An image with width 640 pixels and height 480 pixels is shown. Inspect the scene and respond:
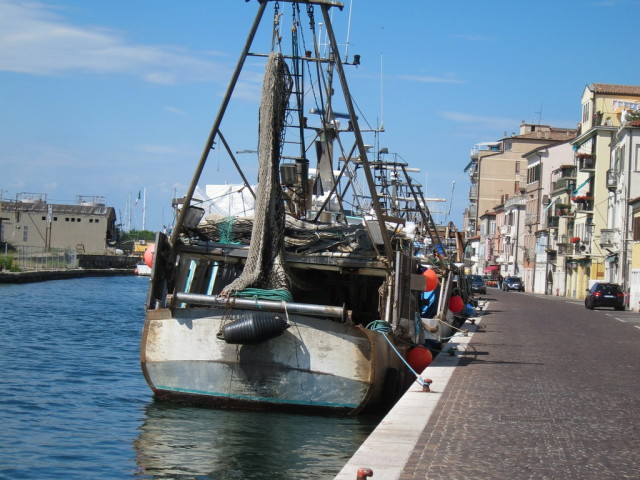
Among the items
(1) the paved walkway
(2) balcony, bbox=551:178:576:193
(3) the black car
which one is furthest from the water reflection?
(2) balcony, bbox=551:178:576:193

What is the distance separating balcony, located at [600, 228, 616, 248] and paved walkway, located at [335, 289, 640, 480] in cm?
5080

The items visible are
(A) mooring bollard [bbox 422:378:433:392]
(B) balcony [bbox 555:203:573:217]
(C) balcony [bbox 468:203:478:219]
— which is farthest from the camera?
(C) balcony [bbox 468:203:478:219]

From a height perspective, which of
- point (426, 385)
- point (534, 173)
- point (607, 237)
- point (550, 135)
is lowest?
point (426, 385)

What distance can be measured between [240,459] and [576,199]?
7277 cm

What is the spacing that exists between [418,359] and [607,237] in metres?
55.9

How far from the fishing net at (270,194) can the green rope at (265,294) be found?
1.22 ft

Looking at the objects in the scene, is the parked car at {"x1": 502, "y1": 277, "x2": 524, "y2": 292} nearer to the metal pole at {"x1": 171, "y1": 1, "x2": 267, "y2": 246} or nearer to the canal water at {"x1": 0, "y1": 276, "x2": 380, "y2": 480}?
the canal water at {"x1": 0, "y1": 276, "x2": 380, "y2": 480}

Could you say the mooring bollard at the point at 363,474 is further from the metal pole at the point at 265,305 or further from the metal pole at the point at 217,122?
the metal pole at the point at 217,122

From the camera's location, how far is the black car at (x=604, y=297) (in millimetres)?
55312

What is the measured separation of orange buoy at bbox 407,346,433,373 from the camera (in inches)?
754

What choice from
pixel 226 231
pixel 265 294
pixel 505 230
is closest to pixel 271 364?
pixel 265 294

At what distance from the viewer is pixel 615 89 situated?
85.8 m

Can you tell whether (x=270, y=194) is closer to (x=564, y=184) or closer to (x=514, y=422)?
(x=514, y=422)

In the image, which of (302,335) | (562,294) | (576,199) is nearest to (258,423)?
(302,335)
